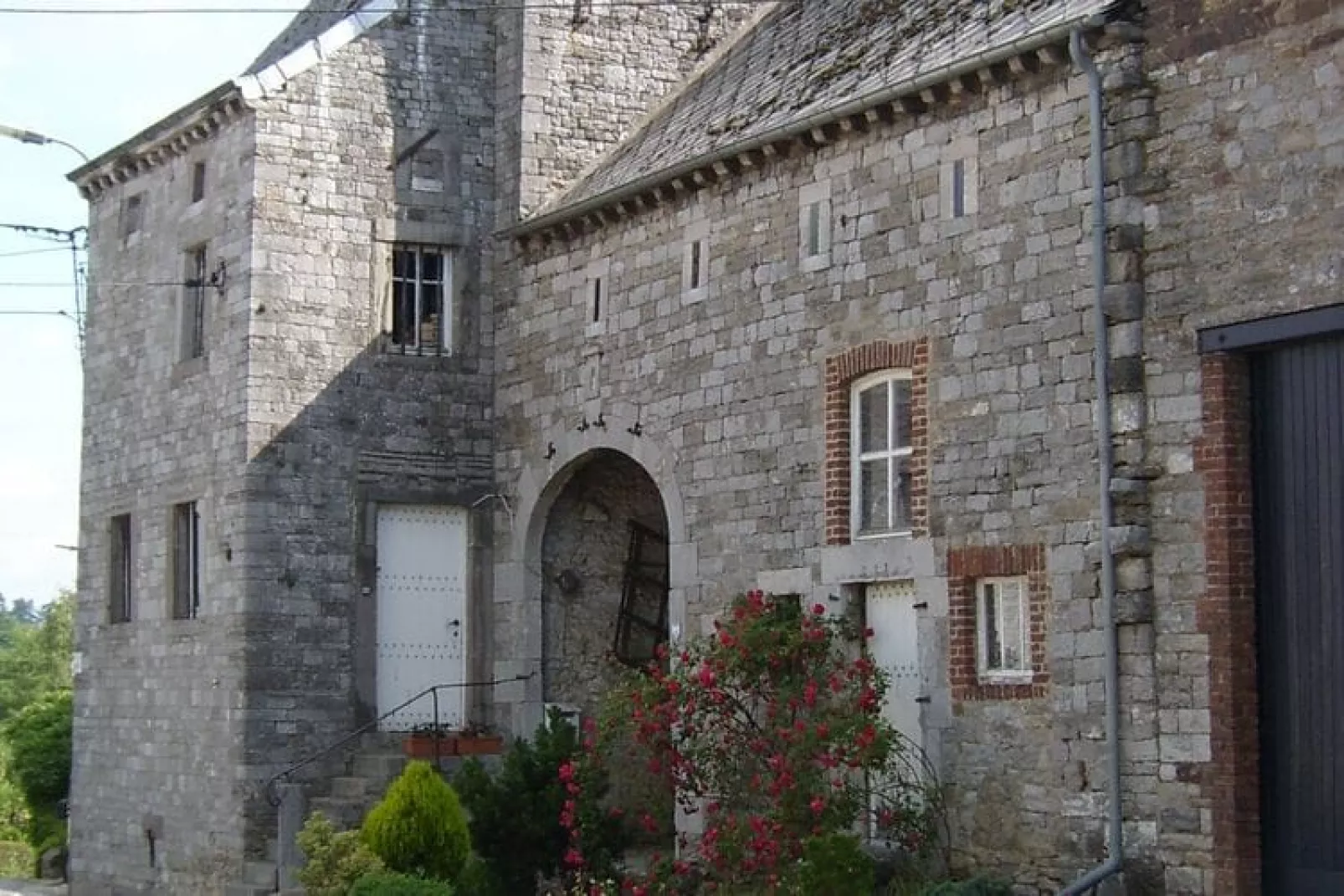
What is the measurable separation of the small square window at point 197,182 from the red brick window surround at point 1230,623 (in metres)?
12.2

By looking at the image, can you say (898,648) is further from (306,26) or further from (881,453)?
(306,26)

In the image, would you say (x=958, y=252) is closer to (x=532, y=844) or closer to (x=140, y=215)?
(x=532, y=844)

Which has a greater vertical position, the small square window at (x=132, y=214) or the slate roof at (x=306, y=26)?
the slate roof at (x=306, y=26)

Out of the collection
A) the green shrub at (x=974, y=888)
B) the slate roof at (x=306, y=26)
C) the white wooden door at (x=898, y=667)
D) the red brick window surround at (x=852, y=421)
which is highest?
the slate roof at (x=306, y=26)

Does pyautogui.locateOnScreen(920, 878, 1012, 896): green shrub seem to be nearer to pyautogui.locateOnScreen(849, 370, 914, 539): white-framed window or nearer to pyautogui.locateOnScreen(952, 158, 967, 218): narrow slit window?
pyautogui.locateOnScreen(849, 370, 914, 539): white-framed window

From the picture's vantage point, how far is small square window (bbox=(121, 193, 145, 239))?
2547cm

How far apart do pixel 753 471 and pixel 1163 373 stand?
15.9 feet

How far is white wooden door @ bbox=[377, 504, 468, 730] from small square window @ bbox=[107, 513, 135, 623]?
3.69m

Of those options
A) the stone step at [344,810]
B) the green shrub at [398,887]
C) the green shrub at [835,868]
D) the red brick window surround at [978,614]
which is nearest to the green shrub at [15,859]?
the stone step at [344,810]

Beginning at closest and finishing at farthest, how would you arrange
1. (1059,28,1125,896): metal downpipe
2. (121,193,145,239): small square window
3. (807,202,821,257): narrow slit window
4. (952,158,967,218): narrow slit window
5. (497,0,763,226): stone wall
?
1. (1059,28,1125,896): metal downpipe
2. (952,158,967,218): narrow slit window
3. (807,202,821,257): narrow slit window
4. (497,0,763,226): stone wall
5. (121,193,145,239): small square window

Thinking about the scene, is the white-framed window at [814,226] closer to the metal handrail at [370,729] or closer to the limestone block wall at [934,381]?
the limestone block wall at [934,381]

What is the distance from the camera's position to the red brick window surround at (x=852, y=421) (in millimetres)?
17797

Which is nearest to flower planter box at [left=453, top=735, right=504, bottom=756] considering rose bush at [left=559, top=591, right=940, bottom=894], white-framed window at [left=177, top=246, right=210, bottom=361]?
rose bush at [left=559, top=591, right=940, bottom=894]

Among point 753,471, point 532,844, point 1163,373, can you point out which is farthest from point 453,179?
point 1163,373
